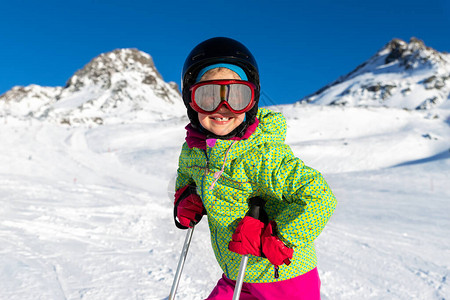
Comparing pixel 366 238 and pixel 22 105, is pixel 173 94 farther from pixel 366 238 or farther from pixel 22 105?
pixel 366 238

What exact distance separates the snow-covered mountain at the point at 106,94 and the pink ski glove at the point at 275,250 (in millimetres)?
73510

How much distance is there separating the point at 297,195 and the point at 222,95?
2.47 ft

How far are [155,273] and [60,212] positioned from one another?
3260 millimetres

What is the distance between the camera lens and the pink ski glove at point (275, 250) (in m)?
1.69

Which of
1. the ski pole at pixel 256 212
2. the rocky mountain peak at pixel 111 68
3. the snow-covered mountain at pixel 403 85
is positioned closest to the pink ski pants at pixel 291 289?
the ski pole at pixel 256 212

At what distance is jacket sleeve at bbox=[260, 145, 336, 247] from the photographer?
164cm

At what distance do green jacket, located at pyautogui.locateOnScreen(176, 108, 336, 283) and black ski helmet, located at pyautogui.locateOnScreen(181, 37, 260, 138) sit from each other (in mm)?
128

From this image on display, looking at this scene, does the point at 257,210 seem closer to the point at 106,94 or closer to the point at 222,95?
the point at 222,95

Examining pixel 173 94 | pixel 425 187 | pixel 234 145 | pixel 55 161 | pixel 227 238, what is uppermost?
pixel 173 94

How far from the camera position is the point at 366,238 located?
231 inches

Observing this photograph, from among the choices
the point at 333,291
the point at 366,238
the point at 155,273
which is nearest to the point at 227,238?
the point at 155,273

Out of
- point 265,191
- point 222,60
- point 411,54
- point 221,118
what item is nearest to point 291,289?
point 265,191

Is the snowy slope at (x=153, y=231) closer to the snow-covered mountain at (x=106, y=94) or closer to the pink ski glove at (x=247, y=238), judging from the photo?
the pink ski glove at (x=247, y=238)

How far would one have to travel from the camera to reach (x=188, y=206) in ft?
7.82
